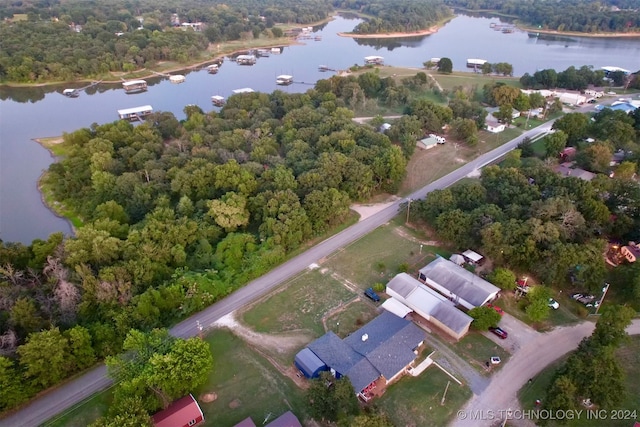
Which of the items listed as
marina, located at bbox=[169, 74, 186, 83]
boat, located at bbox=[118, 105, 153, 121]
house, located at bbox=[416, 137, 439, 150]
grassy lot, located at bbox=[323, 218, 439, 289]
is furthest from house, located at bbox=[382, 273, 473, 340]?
marina, located at bbox=[169, 74, 186, 83]

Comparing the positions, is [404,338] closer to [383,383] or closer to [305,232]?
[383,383]

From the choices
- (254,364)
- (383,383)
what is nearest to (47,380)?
(254,364)

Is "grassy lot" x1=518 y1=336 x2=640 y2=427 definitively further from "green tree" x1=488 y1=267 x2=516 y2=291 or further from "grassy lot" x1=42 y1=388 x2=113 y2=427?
"grassy lot" x1=42 y1=388 x2=113 y2=427

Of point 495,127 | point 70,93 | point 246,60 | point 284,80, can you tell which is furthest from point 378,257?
point 246,60

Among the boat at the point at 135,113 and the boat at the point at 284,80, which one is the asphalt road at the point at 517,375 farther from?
the boat at the point at 284,80

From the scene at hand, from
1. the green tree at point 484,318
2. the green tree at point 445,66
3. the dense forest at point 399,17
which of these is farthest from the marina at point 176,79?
the green tree at point 484,318

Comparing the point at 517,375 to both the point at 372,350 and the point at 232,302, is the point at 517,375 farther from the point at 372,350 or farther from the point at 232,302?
the point at 232,302
